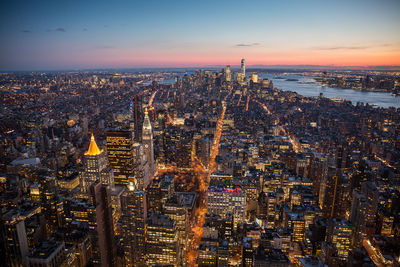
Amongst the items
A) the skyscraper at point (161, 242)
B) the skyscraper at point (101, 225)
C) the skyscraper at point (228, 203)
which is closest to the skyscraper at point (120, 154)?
the skyscraper at point (228, 203)

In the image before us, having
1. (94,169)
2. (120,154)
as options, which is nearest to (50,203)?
(94,169)

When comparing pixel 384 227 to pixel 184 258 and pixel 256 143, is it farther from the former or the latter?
pixel 256 143

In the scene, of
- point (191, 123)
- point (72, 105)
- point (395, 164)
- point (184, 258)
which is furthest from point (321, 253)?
point (72, 105)

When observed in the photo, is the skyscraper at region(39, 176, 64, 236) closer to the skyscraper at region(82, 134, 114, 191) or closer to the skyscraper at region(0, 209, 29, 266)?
the skyscraper at region(82, 134, 114, 191)

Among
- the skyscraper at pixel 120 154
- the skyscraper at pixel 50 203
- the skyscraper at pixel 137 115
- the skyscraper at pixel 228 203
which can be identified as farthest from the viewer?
the skyscraper at pixel 137 115

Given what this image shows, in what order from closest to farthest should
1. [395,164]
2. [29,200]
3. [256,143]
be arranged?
1. [29,200]
2. [395,164]
3. [256,143]

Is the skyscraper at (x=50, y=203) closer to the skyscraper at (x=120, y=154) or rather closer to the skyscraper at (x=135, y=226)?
the skyscraper at (x=120, y=154)

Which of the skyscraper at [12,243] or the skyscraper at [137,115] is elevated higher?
the skyscraper at [137,115]
